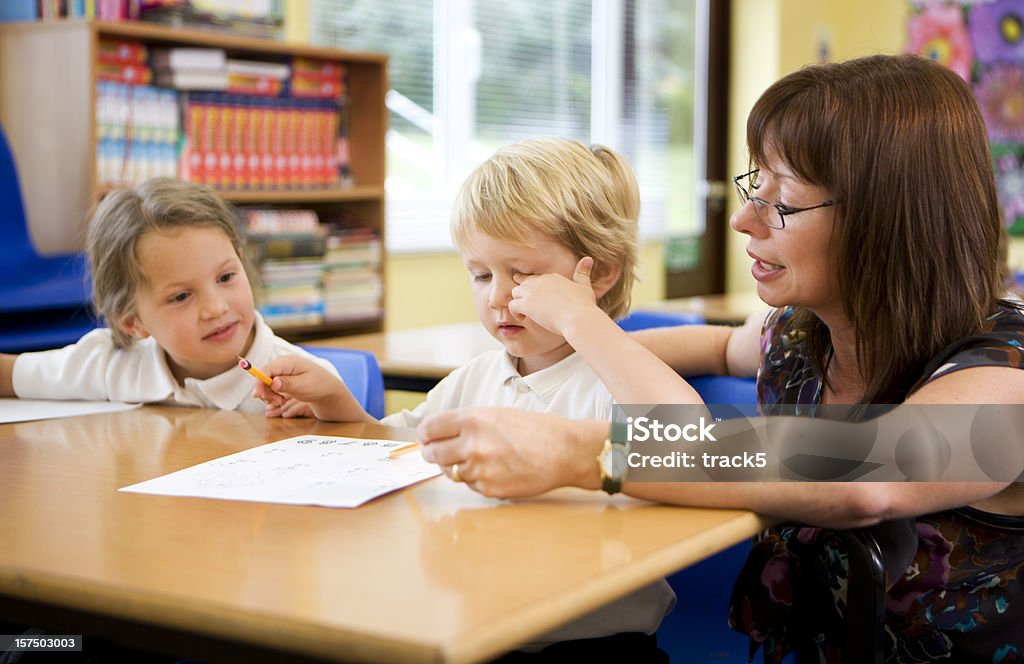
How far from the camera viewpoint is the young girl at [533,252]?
1.51 meters

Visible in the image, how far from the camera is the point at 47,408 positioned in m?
1.71

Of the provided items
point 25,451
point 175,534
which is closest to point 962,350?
point 175,534

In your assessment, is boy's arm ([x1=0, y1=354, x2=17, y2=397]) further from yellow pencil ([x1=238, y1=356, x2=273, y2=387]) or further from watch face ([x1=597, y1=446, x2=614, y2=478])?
watch face ([x1=597, y1=446, x2=614, y2=478])

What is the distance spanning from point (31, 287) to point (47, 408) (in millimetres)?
1321

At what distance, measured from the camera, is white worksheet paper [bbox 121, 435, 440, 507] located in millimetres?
1095

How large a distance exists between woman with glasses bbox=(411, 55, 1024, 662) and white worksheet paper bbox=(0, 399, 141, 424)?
0.69 meters

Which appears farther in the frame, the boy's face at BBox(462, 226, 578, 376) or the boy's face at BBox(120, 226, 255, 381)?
the boy's face at BBox(120, 226, 255, 381)

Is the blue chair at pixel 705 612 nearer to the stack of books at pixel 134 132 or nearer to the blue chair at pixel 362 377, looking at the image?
the blue chair at pixel 362 377

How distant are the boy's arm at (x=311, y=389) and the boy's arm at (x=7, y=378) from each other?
54 centimetres

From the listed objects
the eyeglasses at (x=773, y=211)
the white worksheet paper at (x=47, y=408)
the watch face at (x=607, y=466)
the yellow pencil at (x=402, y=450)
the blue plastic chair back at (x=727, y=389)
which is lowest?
the white worksheet paper at (x=47, y=408)

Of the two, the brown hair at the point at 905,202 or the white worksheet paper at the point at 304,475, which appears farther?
the brown hair at the point at 905,202

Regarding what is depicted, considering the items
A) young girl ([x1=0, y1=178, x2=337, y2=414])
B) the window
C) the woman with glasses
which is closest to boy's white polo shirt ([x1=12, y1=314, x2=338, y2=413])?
young girl ([x1=0, y1=178, x2=337, y2=414])

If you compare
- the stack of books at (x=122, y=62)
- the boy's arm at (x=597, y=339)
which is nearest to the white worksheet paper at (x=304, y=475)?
the boy's arm at (x=597, y=339)

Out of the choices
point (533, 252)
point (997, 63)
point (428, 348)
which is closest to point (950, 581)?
point (533, 252)
